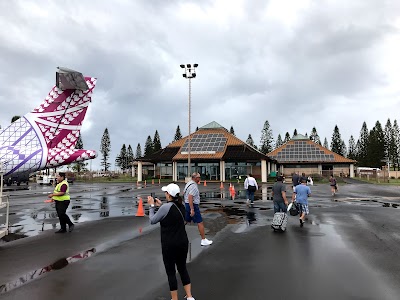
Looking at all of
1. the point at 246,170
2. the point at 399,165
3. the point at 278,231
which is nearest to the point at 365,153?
the point at 399,165

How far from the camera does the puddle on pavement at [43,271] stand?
188 inches

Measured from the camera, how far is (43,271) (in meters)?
5.48

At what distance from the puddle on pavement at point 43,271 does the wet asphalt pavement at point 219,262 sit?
16mm

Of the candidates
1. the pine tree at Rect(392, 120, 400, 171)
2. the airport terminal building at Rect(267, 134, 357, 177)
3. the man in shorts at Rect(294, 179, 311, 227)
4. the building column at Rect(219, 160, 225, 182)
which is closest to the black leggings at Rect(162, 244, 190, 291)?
the man in shorts at Rect(294, 179, 311, 227)

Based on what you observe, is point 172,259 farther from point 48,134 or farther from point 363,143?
point 363,143

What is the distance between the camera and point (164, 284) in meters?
4.83

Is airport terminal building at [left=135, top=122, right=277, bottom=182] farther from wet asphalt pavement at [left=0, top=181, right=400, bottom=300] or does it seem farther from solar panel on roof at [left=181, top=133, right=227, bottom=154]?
wet asphalt pavement at [left=0, top=181, right=400, bottom=300]

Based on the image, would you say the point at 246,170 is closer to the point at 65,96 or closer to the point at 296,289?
the point at 65,96

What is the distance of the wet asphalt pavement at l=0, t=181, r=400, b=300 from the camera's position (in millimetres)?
4516

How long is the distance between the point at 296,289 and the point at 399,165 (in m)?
96.8

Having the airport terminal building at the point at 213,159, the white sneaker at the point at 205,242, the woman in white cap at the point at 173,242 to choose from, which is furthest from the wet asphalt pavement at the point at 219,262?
the airport terminal building at the point at 213,159

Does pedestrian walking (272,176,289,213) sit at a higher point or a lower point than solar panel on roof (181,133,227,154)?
lower

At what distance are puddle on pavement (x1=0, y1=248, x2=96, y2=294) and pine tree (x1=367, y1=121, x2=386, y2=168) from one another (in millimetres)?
91953

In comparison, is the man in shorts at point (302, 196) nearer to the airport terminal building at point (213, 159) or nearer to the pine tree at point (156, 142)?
the airport terminal building at point (213, 159)
